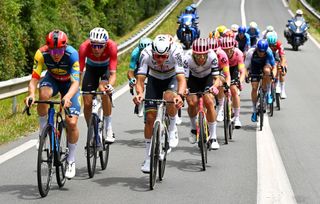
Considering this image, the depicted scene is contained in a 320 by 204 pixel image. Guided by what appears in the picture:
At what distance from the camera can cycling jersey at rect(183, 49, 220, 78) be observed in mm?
10867

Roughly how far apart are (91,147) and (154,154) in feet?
3.43

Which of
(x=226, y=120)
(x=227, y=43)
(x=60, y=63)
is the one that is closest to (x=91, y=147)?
(x=60, y=63)

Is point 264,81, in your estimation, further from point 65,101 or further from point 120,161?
point 65,101

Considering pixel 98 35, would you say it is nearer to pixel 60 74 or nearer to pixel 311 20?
pixel 60 74

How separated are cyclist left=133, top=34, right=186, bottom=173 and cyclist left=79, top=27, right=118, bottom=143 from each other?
526 mm

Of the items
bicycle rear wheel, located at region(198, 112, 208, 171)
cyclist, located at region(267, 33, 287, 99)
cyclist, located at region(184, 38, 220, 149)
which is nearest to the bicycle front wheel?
bicycle rear wheel, located at region(198, 112, 208, 171)

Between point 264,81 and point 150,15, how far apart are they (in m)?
36.6

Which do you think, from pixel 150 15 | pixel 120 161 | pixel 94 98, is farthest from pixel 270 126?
pixel 150 15

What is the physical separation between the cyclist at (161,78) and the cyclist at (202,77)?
84 centimetres

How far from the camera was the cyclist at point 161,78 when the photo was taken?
891 centimetres

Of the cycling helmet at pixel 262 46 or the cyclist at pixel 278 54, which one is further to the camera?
the cyclist at pixel 278 54

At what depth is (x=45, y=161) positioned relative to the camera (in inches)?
314

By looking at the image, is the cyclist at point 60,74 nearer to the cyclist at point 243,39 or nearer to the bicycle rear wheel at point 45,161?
the bicycle rear wheel at point 45,161

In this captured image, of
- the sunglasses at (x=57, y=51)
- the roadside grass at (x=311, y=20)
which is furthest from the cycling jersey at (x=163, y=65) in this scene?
the roadside grass at (x=311, y=20)
